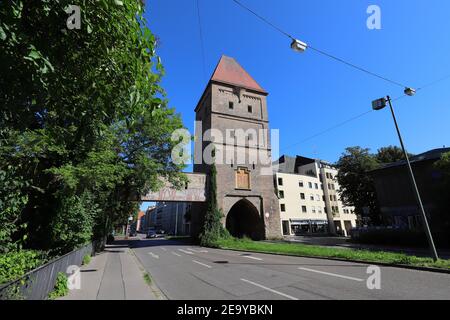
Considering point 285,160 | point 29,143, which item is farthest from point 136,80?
point 285,160

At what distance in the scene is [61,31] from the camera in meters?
3.31

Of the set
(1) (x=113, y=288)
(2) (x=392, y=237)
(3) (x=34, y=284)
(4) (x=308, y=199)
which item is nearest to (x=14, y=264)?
(1) (x=113, y=288)

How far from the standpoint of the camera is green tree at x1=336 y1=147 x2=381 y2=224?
41162mm

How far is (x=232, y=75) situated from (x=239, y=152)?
1246cm

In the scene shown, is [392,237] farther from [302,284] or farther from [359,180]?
[359,180]

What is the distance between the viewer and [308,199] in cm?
5747

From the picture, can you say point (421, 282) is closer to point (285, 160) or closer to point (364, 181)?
point (364, 181)

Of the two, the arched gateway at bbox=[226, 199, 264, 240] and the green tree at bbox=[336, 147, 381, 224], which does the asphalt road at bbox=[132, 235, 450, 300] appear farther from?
the green tree at bbox=[336, 147, 381, 224]

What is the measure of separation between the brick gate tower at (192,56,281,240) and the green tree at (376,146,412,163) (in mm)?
20505

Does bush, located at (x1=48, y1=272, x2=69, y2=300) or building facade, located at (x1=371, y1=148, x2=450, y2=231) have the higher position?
building facade, located at (x1=371, y1=148, x2=450, y2=231)

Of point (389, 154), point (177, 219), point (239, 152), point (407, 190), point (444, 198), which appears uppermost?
point (389, 154)

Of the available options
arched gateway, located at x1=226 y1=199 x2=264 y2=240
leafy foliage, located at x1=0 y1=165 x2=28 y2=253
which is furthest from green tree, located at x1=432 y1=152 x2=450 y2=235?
leafy foliage, located at x1=0 y1=165 x2=28 y2=253
